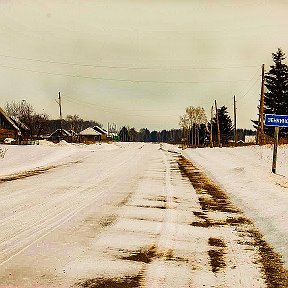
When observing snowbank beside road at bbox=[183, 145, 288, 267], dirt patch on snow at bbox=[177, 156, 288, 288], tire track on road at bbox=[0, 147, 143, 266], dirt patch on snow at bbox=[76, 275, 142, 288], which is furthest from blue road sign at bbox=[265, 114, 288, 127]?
dirt patch on snow at bbox=[76, 275, 142, 288]

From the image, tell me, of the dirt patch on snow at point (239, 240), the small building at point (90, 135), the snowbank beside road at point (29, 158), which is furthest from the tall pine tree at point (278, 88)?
the small building at point (90, 135)

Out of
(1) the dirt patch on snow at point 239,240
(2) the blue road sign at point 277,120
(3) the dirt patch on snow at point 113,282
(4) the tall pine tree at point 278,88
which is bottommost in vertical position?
(1) the dirt patch on snow at point 239,240

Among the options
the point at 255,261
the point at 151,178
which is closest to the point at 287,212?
the point at 255,261

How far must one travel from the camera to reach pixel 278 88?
152ft

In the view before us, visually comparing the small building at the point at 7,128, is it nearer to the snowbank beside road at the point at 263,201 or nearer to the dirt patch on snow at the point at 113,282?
the snowbank beside road at the point at 263,201

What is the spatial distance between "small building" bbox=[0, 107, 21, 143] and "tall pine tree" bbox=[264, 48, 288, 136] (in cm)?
3311

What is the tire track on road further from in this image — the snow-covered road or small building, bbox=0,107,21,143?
small building, bbox=0,107,21,143

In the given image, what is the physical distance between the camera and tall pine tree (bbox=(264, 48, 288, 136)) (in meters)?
46.0

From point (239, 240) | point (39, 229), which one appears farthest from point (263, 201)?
point (39, 229)

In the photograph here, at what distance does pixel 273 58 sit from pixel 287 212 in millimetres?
43382

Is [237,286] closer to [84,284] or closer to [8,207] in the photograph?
[84,284]

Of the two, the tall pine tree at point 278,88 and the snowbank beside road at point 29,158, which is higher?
the tall pine tree at point 278,88

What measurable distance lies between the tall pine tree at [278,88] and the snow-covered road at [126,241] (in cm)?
3854

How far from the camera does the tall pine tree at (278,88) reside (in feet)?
151
